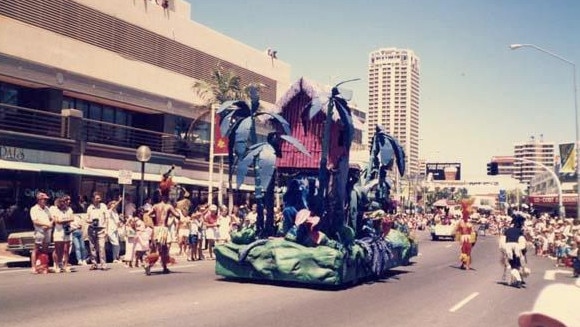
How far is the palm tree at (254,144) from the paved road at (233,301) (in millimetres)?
1999

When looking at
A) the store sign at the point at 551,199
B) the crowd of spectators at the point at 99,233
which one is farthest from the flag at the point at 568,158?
the crowd of spectators at the point at 99,233

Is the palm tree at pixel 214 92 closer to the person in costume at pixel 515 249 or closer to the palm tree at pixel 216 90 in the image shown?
the palm tree at pixel 216 90

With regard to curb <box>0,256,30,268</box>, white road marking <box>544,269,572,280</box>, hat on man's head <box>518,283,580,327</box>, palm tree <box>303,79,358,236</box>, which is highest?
palm tree <box>303,79,358,236</box>

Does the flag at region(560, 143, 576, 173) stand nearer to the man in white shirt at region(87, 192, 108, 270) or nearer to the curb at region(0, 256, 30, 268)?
the man in white shirt at region(87, 192, 108, 270)

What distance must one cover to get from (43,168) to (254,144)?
13349 mm

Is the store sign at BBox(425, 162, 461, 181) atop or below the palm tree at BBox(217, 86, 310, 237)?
atop

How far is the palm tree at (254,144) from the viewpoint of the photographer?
13000 millimetres

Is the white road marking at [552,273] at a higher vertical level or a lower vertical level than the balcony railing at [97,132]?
lower

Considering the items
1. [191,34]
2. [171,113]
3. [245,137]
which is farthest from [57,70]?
[245,137]

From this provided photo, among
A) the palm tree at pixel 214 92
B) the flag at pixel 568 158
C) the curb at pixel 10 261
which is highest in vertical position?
the palm tree at pixel 214 92

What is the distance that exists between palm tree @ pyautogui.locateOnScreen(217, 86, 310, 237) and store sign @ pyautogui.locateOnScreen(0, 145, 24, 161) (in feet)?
44.0

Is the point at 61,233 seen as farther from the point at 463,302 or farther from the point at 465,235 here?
the point at 465,235

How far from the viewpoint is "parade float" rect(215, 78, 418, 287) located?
1264cm

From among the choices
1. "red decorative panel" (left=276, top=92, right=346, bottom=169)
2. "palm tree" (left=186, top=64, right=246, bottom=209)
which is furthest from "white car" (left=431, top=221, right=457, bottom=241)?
"red decorative panel" (left=276, top=92, right=346, bottom=169)
